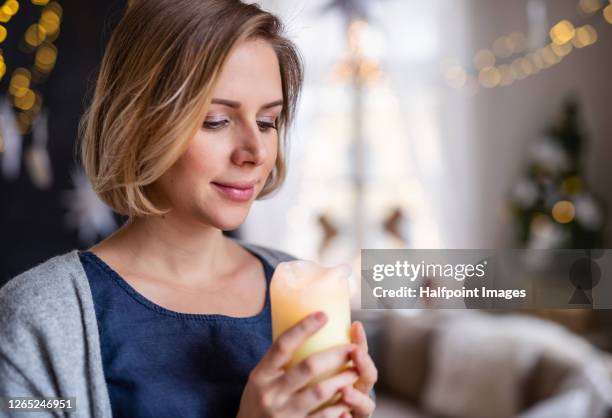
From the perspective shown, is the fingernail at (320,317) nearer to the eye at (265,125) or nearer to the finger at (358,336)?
the finger at (358,336)

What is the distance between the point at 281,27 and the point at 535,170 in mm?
4234

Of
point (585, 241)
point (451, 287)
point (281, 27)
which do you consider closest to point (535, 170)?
point (585, 241)

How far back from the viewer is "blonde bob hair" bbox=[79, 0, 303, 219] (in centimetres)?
90

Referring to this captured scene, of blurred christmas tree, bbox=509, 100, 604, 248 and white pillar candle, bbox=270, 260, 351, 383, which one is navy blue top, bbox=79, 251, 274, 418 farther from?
blurred christmas tree, bbox=509, 100, 604, 248

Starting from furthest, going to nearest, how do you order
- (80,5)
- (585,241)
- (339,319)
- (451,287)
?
(585,241), (80,5), (451,287), (339,319)

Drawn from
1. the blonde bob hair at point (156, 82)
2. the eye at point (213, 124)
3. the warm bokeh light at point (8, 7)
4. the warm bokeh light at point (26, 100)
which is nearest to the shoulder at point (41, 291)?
the blonde bob hair at point (156, 82)

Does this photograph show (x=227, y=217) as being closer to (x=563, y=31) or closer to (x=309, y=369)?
(x=309, y=369)

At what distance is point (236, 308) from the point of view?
1.08 m

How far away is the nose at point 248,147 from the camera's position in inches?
36.4

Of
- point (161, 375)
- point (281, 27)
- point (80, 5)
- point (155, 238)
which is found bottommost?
point (161, 375)

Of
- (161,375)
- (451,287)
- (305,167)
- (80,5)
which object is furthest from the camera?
(305,167)

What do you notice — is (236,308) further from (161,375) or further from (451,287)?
(451,287)

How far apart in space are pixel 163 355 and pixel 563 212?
14.2 feet

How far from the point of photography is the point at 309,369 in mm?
792
